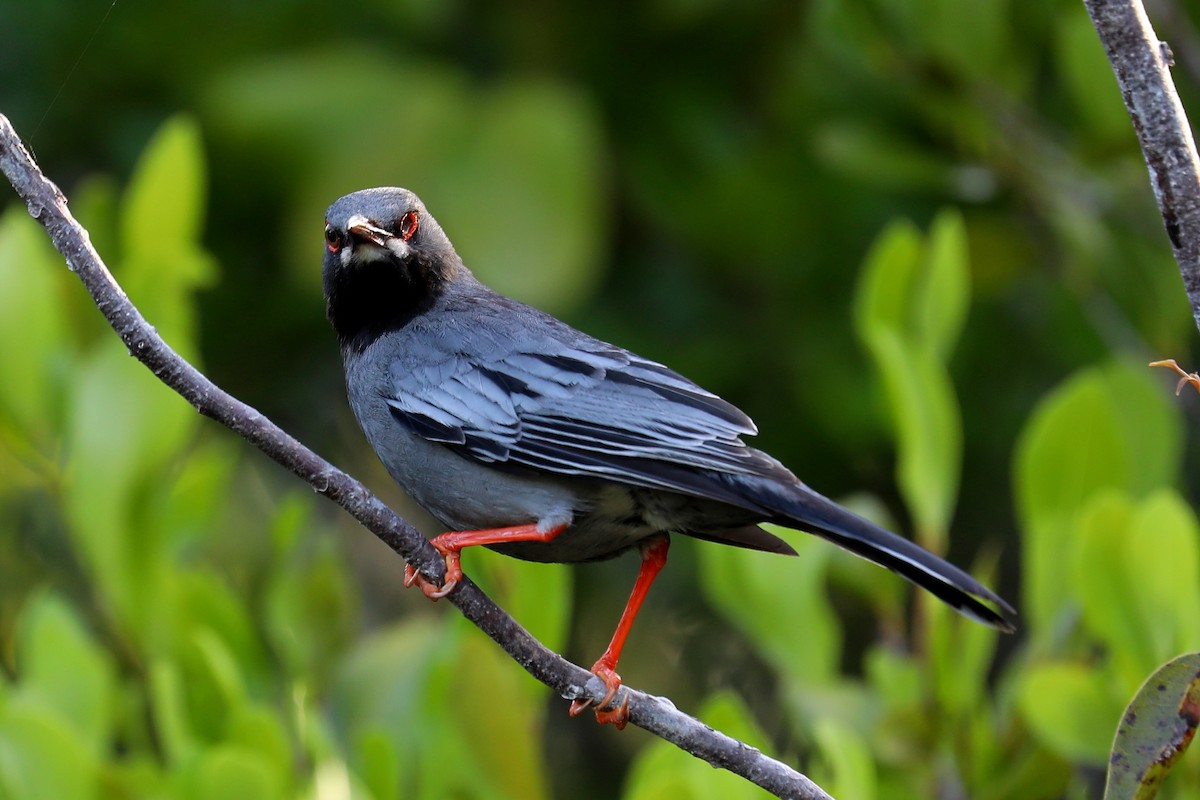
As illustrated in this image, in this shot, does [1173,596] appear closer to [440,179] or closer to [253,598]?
[440,179]

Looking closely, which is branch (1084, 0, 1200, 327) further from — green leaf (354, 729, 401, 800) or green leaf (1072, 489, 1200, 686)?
green leaf (354, 729, 401, 800)

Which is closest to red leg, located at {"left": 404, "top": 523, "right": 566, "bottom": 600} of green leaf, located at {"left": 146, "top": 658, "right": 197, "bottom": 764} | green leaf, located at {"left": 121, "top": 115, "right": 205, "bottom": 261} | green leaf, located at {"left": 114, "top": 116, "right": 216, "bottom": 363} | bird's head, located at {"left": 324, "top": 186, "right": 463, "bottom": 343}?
green leaf, located at {"left": 146, "top": 658, "right": 197, "bottom": 764}

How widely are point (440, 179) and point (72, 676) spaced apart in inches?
92.9

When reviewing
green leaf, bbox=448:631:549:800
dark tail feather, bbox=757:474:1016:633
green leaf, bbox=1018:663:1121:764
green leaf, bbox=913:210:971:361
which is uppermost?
green leaf, bbox=913:210:971:361

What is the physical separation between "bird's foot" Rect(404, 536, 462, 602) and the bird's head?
0.97 m

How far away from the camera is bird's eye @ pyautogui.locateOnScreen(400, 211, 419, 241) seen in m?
4.12

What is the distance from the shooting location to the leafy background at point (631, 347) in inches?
140

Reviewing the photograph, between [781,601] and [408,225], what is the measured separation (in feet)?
4.99

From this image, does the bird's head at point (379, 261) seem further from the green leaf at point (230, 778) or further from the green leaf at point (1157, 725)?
the green leaf at point (1157, 725)

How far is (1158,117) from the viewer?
2.04 metres

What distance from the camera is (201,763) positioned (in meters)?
3.18

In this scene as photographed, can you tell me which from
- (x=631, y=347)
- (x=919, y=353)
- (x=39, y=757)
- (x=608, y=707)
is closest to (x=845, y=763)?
(x=608, y=707)

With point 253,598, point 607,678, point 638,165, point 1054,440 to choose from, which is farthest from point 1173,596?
point 253,598

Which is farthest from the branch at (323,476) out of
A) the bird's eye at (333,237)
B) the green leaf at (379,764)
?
the bird's eye at (333,237)
